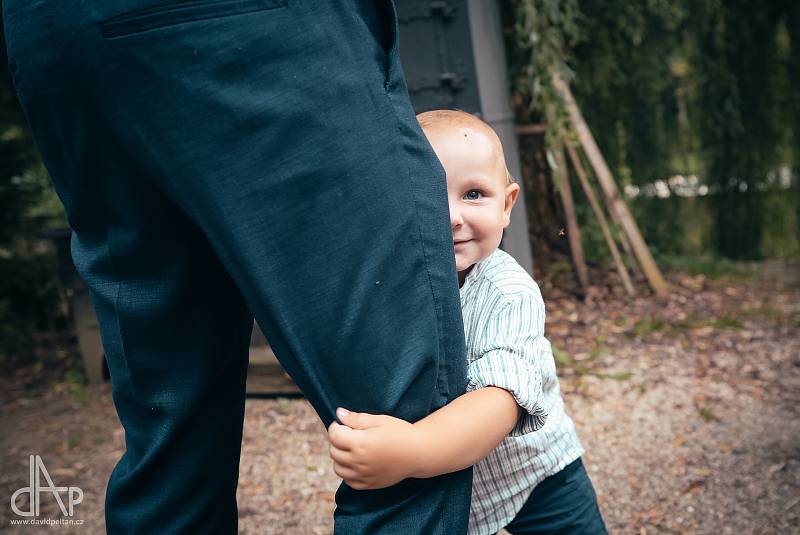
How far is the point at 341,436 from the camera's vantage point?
84 centimetres

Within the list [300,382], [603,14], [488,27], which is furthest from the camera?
[603,14]

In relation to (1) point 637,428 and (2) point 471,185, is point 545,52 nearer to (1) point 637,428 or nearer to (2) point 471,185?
(1) point 637,428

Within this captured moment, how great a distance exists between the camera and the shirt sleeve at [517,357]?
3.25ft

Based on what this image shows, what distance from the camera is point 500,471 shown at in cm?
124

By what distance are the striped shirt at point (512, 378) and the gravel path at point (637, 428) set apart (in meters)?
0.93

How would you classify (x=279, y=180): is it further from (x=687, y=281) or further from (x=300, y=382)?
(x=687, y=281)

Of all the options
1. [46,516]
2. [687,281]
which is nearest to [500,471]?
[46,516]

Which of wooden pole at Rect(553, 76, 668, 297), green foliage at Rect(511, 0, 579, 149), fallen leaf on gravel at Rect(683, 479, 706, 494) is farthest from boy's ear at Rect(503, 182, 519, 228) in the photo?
wooden pole at Rect(553, 76, 668, 297)

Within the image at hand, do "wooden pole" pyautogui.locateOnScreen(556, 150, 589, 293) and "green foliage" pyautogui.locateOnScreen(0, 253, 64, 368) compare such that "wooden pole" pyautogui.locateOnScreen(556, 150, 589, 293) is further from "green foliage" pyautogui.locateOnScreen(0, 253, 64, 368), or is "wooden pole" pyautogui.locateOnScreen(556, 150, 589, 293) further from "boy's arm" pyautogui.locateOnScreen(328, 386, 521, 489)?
"green foliage" pyautogui.locateOnScreen(0, 253, 64, 368)

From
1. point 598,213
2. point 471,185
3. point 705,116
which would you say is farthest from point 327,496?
point 705,116

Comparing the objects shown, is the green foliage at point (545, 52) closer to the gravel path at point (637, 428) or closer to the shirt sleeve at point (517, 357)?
the gravel path at point (637, 428)

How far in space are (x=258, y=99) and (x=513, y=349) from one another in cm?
52

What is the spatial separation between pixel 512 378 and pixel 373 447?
0.25 m

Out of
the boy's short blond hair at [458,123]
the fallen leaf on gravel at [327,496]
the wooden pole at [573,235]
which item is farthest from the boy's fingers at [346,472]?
the wooden pole at [573,235]
